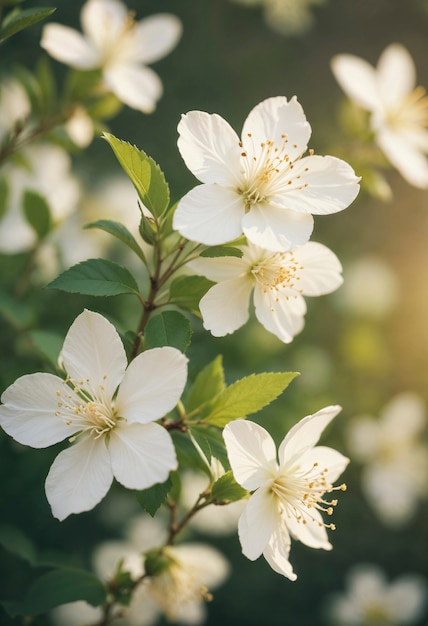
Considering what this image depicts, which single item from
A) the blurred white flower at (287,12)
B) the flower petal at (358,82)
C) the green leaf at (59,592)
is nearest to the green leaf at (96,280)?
the green leaf at (59,592)

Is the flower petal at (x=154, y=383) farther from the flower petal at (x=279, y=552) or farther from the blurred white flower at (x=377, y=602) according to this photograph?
the blurred white flower at (x=377, y=602)

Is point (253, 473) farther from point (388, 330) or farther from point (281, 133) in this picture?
point (388, 330)

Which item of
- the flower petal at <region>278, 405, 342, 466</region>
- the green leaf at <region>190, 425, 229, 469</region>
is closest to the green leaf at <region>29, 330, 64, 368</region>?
the green leaf at <region>190, 425, 229, 469</region>

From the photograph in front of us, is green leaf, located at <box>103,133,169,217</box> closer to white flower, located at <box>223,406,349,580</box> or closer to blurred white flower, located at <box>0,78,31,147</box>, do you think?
white flower, located at <box>223,406,349,580</box>

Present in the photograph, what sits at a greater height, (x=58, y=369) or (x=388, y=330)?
(x=58, y=369)

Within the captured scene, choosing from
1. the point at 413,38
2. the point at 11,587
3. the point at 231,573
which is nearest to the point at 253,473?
the point at 11,587

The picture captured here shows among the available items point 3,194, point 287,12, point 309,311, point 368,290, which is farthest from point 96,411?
point 287,12
